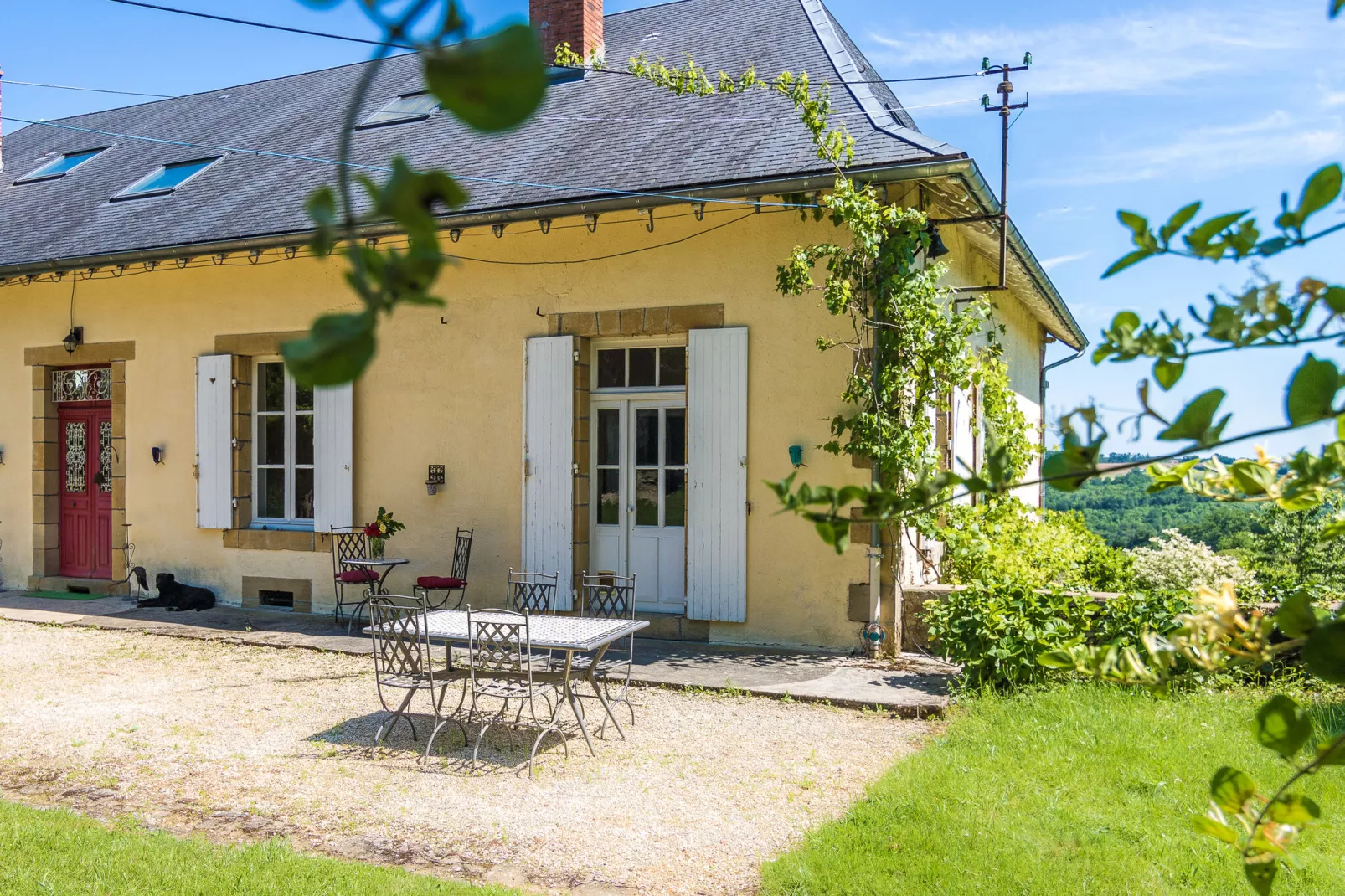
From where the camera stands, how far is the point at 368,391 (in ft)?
31.0

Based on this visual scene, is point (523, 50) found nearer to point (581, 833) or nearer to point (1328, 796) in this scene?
point (581, 833)

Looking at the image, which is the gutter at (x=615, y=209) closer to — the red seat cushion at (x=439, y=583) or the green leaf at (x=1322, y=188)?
the red seat cushion at (x=439, y=583)

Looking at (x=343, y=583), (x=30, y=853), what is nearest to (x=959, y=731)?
(x=30, y=853)

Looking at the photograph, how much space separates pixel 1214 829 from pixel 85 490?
12.3 meters

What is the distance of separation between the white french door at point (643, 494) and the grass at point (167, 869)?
191 inches

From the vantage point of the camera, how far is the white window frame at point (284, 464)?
395 inches

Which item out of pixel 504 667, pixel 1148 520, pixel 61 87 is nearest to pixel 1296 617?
pixel 504 667

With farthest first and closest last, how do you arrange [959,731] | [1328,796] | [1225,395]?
1. [959,731]
2. [1328,796]
3. [1225,395]

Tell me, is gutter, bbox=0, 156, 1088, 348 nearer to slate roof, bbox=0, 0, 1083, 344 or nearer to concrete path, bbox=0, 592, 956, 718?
slate roof, bbox=0, 0, 1083, 344

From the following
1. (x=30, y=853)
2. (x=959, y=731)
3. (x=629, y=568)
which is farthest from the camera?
(x=629, y=568)

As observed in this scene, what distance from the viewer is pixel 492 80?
466 millimetres

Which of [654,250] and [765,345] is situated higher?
[654,250]

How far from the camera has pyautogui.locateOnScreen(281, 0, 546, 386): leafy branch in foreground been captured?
0.45 m

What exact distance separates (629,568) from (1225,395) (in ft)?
26.0
